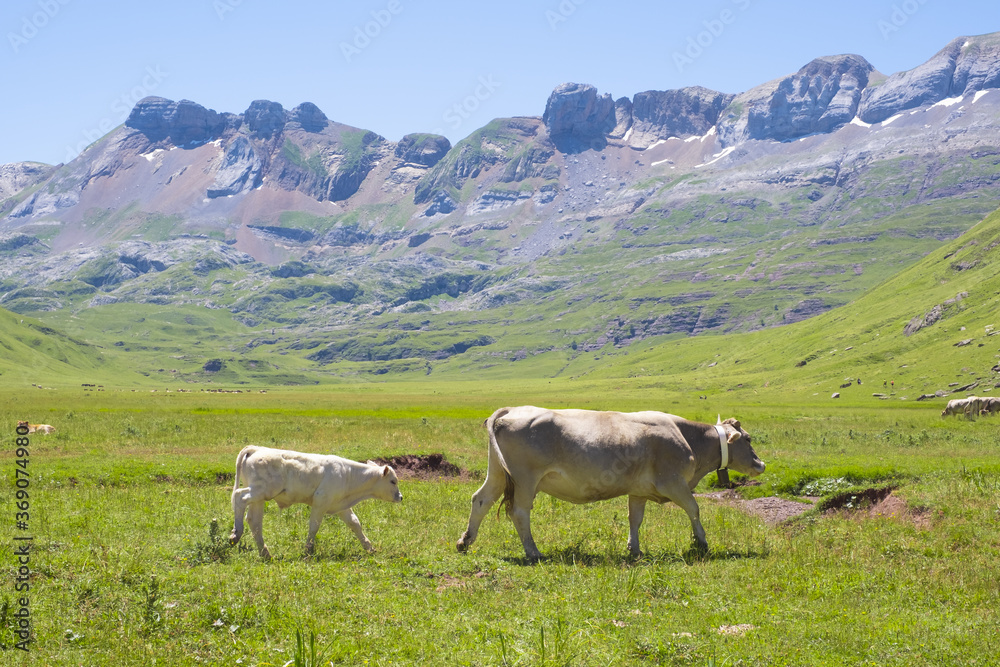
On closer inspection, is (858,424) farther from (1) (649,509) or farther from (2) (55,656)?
(2) (55,656)

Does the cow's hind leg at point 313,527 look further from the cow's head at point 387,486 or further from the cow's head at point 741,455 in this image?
the cow's head at point 741,455

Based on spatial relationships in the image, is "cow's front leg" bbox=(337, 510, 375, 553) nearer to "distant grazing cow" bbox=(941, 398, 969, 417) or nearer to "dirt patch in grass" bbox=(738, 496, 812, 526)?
"dirt patch in grass" bbox=(738, 496, 812, 526)

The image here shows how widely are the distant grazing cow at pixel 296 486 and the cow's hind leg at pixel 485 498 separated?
234 centimetres

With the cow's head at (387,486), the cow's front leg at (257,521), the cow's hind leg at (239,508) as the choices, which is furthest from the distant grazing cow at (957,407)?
the cow's hind leg at (239,508)

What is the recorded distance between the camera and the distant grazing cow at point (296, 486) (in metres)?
16.9

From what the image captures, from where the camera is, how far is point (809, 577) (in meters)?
14.4

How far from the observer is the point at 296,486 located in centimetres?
1755

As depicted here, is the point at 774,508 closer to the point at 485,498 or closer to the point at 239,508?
the point at 485,498

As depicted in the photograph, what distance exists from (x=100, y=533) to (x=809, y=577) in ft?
50.6

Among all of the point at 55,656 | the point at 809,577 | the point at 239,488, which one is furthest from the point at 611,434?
the point at 55,656

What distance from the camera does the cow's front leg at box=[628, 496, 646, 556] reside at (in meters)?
17.6

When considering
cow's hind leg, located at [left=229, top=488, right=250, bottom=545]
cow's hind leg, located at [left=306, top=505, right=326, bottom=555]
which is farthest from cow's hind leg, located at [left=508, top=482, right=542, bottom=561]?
cow's hind leg, located at [left=229, top=488, right=250, bottom=545]

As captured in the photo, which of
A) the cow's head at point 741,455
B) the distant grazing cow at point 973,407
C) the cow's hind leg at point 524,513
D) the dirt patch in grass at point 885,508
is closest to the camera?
the cow's hind leg at point 524,513

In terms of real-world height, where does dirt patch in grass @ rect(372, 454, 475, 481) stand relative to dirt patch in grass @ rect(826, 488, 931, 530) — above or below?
below
